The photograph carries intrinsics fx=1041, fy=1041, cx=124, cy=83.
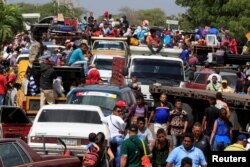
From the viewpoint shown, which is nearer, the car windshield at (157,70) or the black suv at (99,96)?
the black suv at (99,96)

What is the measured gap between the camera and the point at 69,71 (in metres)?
31.3

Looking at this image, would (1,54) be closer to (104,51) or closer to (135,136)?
(104,51)

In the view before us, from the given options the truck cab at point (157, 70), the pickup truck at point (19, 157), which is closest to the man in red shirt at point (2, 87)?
the truck cab at point (157, 70)

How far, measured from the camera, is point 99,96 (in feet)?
82.2

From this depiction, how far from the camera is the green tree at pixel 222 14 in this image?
196ft

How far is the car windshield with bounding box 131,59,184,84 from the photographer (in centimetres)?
3262

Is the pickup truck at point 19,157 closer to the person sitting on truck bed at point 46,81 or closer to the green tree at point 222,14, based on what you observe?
the person sitting on truck bed at point 46,81

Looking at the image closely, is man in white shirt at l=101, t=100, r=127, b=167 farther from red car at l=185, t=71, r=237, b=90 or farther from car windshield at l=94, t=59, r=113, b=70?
car windshield at l=94, t=59, r=113, b=70

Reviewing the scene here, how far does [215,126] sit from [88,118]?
8.88 ft

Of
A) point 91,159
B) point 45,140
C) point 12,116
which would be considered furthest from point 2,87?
point 91,159

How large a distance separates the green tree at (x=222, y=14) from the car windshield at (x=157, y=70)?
2655 centimetres

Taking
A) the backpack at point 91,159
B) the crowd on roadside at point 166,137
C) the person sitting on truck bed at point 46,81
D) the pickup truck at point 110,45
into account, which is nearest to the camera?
the backpack at point 91,159

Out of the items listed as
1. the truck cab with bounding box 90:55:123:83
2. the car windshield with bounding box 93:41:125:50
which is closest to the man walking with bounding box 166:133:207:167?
the truck cab with bounding box 90:55:123:83

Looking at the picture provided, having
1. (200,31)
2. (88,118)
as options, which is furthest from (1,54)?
(88,118)
